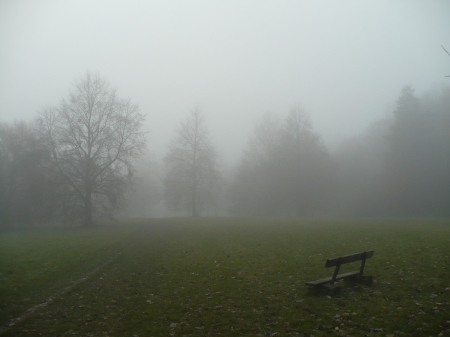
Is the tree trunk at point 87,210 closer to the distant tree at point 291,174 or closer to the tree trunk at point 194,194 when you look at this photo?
the tree trunk at point 194,194

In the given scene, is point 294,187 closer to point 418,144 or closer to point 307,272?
point 418,144

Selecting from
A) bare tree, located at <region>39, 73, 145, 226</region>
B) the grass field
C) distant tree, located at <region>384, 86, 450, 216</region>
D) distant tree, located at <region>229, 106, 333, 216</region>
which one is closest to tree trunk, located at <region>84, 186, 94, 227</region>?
bare tree, located at <region>39, 73, 145, 226</region>

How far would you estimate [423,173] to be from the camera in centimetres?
5238

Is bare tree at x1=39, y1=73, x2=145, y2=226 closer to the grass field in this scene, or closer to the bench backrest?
the grass field

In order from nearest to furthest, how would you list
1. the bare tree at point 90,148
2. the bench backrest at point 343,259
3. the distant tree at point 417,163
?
the bench backrest at point 343,259 → the bare tree at point 90,148 → the distant tree at point 417,163

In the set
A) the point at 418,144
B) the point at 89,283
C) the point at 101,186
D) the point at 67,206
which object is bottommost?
the point at 89,283

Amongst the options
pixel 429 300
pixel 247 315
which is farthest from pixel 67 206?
pixel 429 300

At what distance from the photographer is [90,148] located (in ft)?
134

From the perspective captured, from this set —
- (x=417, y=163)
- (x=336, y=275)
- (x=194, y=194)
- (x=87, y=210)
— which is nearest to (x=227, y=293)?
(x=336, y=275)

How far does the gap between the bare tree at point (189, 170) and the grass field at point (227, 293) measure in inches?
1621

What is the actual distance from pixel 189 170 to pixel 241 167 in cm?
1336

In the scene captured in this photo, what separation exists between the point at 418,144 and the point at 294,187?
21.6m

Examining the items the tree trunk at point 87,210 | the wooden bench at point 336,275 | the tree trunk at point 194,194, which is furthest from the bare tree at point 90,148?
the wooden bench at point 336,275

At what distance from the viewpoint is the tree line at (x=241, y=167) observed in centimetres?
3959
